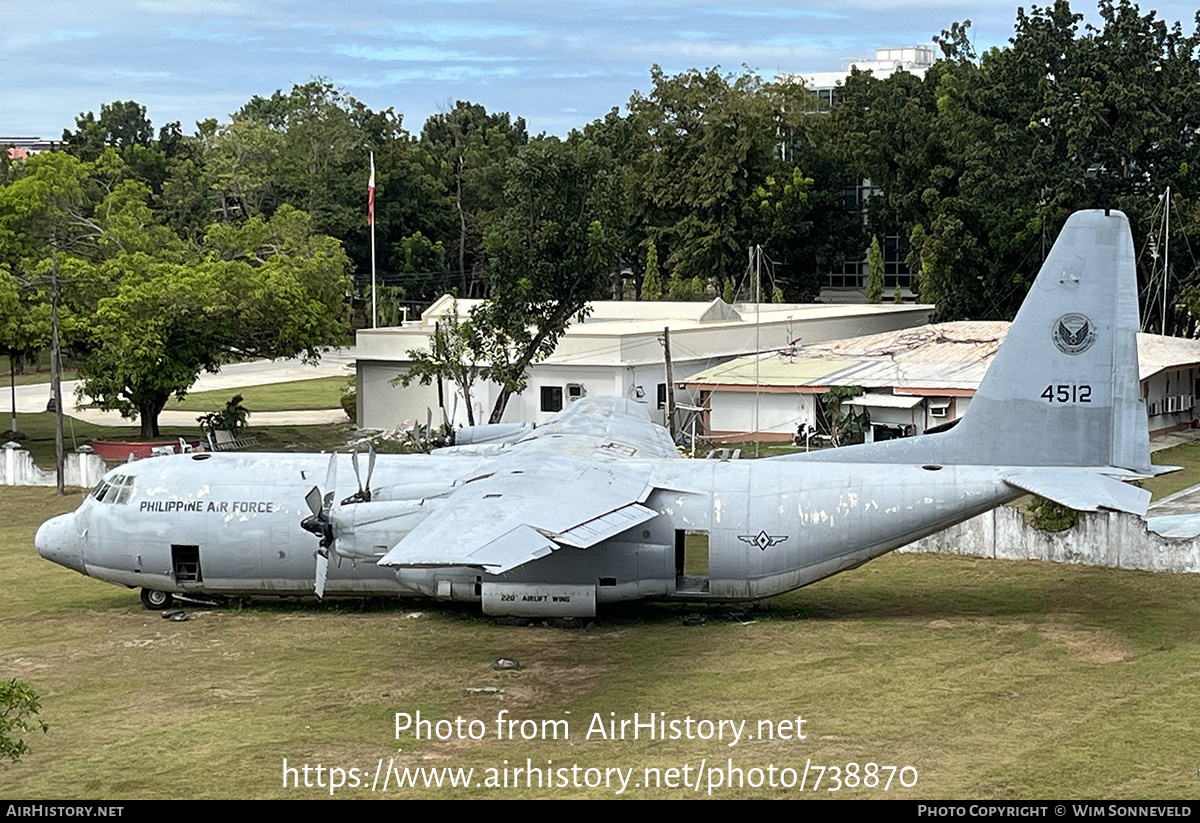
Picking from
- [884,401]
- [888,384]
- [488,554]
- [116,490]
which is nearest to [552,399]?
[884,401]

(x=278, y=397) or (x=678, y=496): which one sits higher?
(x=678, y=496)

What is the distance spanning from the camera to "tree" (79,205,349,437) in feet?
159

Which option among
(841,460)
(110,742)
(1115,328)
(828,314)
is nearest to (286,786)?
(110,742)

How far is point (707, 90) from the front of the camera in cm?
9756

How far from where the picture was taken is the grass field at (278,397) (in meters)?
66.2

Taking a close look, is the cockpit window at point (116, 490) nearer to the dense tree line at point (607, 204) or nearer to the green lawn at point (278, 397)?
the dense tree line at point (607, 204)

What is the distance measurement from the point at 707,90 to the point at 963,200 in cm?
3184

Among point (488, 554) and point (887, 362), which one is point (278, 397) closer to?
point (887, 362)

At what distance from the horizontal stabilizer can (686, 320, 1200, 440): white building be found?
22583mm

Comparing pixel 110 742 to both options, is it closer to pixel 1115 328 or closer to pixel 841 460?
pixel 841 460

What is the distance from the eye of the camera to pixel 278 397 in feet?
234

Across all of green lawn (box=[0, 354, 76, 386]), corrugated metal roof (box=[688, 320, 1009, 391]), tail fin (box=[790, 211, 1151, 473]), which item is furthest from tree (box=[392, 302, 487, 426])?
green lawn (box=[0, 354, 76, 386])

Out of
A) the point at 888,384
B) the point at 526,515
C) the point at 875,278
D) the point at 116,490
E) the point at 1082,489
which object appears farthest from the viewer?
the point at 875,278

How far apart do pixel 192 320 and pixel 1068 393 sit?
3329 centimetres
